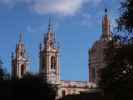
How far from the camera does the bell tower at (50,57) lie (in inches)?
4623

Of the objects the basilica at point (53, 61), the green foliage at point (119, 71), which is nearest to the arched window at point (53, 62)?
the basilica at point (53, 61)

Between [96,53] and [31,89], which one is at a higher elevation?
[96,53]

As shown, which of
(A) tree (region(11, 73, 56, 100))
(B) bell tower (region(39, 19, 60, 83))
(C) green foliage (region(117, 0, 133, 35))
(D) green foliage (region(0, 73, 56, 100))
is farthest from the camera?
(B) bell tower (region(39, 19, 60, 83))

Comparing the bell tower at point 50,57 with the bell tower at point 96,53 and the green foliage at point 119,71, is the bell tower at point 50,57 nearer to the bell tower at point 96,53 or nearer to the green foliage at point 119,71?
the bell tower at point 96,53

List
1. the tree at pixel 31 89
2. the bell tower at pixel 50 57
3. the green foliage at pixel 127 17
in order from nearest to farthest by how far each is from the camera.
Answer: the green foliage at pixel 127 17 < the tree at pixel 31 89 < the bell tower at pixel 50 57

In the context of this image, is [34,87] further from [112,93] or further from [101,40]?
[101,40]

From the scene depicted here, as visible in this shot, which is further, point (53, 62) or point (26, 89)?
point (53, 62)

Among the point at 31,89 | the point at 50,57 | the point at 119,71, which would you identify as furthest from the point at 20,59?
the point at 119,71

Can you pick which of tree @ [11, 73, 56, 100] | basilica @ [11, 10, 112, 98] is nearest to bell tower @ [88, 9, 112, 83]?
basilica @ [11, 10, 112, 98]

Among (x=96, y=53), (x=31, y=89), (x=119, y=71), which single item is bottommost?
(x=31, y=89)

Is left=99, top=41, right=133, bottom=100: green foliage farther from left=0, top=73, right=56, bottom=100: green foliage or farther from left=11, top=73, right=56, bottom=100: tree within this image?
left=11, top=73, right=56, bottom=100: tree

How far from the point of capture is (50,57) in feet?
392

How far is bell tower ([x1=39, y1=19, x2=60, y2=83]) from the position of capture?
4623 inches

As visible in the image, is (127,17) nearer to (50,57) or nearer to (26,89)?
(26,89)
